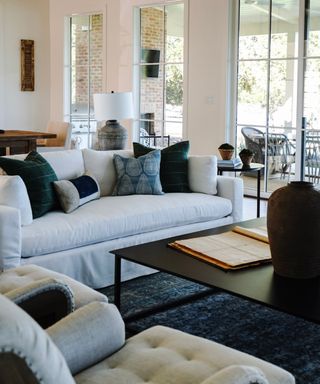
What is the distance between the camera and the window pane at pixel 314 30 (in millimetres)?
6621

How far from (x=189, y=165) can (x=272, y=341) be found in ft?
6.92

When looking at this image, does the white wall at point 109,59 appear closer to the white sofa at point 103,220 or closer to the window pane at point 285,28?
the window pane at point 285,28

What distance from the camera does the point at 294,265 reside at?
269 centimetres

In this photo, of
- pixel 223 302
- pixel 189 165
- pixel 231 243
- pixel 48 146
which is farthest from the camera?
pixel 48 146

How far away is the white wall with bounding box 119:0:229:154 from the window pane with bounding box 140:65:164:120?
0.67 meters

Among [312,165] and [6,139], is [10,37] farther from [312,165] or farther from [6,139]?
[312,165]

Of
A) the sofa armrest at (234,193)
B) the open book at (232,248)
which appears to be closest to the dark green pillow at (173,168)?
the sofa armrest at (234,193)

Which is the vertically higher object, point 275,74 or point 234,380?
point 275,74

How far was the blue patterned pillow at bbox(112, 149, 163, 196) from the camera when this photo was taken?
14.8ft

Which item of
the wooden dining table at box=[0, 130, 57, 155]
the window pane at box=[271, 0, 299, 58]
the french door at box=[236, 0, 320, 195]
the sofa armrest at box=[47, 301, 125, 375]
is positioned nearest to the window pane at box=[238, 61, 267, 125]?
the french door at box=[236, 0, 320, 195]

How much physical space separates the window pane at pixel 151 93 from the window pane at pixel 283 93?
5.96 ft

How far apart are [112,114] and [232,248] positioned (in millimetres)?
2941

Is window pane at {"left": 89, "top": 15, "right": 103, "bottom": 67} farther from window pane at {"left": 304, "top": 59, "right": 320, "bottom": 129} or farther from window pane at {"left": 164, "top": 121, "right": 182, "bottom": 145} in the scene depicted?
window pane at {"left": 304, "top": 59, "right": 320, "bottom": 129}

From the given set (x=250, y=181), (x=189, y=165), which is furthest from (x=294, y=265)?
(x=250, y=181)
